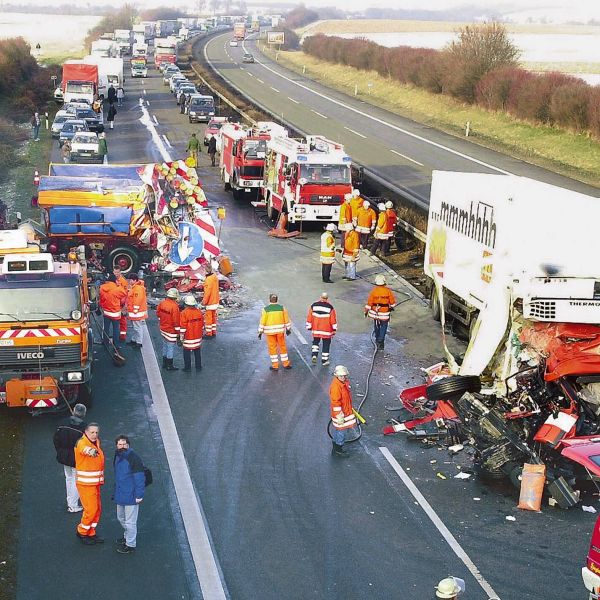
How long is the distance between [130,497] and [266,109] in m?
50.1

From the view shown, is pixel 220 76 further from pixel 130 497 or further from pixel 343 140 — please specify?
pixel 130 497

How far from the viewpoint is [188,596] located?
10.7 meters

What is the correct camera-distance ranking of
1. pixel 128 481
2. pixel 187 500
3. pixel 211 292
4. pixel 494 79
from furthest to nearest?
pixel 494 79 < pixel 211 292 < pixel 187 500 < pixel 128 481

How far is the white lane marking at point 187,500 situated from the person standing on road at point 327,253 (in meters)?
6.76

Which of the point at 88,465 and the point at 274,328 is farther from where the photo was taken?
the point at 274,328

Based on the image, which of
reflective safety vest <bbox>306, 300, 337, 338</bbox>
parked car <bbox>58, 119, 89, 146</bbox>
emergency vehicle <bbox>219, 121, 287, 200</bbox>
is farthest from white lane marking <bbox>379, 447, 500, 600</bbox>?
parked car <bbox>58, 119, 89, 146</bbox>

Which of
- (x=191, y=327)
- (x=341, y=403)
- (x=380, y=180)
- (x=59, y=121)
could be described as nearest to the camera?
(x=341, y=403)

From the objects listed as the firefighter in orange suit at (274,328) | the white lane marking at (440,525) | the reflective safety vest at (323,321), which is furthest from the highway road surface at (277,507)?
the reflective safety vest at (323,321)

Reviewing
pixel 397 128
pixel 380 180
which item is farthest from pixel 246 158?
pixel 397 128

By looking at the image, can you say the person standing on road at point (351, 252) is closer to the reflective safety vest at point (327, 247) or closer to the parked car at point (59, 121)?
the reflective safety vest at point (327, 247)

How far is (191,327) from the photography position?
18.1 metres

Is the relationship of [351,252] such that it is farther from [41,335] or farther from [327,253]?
[41,335]

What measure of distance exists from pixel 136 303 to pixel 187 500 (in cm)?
657

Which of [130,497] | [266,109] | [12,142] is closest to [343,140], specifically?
[266,109]
